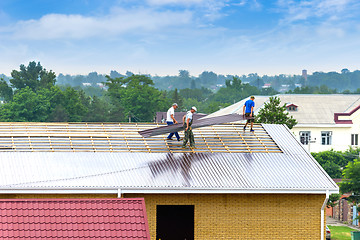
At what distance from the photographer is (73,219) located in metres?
14.6

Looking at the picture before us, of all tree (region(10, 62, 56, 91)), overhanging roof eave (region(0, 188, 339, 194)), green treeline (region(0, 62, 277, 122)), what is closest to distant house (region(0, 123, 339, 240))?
overhanging roof eave (region(0, 188, 339, 194))

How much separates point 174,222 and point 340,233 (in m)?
32.3

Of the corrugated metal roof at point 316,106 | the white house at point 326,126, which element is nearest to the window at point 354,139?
the white house at point 326,126

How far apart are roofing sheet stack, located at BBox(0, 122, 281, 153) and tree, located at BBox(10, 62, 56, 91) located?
445ft

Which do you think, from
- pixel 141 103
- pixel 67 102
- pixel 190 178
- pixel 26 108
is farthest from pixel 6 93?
pixel 190 178

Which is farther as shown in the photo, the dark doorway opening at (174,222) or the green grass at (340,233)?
the green grass at (340,233)

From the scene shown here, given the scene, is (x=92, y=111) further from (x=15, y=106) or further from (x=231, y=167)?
(x=231, y=167)

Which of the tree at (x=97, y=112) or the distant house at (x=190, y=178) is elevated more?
the tree at (x=97, y=112)

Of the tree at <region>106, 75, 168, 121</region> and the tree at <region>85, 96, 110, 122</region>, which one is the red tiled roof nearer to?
the tree at <region>85, 96, 110, 122</region>

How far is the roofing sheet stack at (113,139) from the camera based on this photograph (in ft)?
82.8

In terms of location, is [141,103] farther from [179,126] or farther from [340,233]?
[179,126]

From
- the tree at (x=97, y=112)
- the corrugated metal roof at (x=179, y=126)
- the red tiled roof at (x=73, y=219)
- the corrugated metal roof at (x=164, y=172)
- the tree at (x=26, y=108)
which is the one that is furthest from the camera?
the tree at (x=97, y=112)

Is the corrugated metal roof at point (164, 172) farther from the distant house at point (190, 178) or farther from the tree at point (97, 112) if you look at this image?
the tree at point (97, 112)

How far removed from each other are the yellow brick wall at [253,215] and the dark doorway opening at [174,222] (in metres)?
4.72
